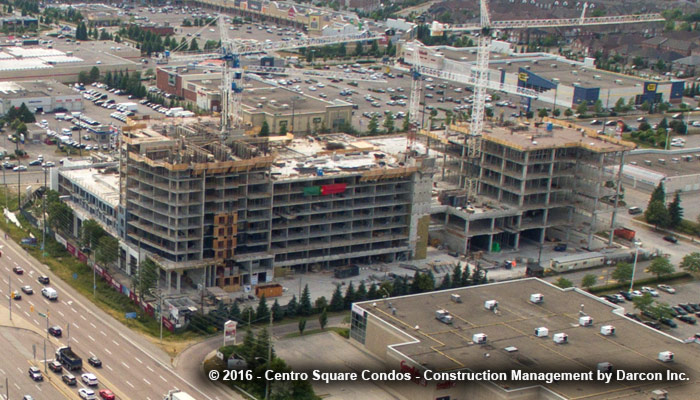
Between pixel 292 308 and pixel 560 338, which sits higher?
pixel 560 338

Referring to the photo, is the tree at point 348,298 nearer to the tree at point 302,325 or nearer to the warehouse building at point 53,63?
the tree at point 302,325

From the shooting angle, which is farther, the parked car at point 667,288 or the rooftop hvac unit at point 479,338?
the parked car at point 667,288

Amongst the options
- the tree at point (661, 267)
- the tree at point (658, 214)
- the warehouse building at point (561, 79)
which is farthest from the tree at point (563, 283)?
the warehouse building at point (561, 79)

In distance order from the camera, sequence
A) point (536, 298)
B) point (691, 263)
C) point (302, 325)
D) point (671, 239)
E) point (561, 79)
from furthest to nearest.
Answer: point (561, 79)
point (671, 239)
point (691, 263)
point (536, 298)
point (302, 325)

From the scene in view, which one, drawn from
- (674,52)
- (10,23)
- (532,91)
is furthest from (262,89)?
(674,52)

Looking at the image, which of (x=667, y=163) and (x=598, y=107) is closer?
(x=667, y=163)

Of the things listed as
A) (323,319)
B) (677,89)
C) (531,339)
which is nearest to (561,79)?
(677,89)

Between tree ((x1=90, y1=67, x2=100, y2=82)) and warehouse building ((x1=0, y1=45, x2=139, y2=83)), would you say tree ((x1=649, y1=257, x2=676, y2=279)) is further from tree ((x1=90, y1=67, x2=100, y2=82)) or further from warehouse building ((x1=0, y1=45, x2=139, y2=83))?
warehouse building ((x1=0, y1=45, x2=139, y2=83))

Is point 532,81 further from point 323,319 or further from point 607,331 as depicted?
point 607,331
